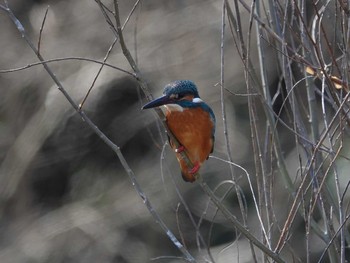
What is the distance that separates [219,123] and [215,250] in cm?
112

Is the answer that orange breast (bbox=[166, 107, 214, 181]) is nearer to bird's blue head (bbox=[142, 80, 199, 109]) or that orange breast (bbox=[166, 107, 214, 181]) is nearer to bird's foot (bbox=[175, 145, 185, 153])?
bird's blue head (bbox=[142, 80, 199, 109])

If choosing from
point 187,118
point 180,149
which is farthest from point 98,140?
point 180,149

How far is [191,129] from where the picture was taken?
3.91 metres

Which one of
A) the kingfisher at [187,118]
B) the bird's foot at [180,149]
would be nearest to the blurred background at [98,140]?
the kingfisher at [187,118]

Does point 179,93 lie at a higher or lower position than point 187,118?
higher

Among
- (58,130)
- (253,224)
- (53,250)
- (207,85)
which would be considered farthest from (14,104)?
(253,224)

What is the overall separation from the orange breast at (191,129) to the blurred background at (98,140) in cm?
332

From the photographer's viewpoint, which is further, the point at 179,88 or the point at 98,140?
the point at 98,140

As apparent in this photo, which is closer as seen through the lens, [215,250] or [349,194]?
[349,194]

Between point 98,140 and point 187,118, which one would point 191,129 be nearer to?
point 187,118

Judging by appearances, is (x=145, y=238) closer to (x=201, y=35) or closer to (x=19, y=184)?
(x=19, y=184)

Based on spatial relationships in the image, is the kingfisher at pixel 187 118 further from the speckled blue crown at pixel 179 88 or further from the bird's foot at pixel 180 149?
the bird's foot at pixel 180 149

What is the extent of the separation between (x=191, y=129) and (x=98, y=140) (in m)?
4.55

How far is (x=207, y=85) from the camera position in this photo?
24.3ft
